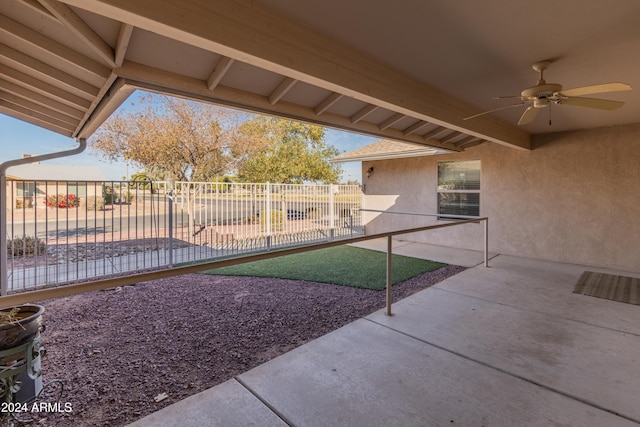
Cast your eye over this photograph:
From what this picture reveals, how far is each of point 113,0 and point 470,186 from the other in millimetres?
7418

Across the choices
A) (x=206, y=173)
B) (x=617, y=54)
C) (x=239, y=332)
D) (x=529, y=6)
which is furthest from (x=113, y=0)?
(x=206, y=173)

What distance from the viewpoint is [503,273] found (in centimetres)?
513

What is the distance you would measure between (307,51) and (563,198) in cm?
619

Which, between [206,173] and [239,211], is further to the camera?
[206,173]

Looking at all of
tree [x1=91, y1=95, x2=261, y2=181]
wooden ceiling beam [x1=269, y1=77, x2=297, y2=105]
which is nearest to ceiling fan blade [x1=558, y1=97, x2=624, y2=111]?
wooden ceiling beam [x1=269, y1=77, x2=297, y2=105]

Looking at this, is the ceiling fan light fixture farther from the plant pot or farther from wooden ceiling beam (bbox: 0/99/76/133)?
wooden ceiling beam (bbox: 0/99/76/133)

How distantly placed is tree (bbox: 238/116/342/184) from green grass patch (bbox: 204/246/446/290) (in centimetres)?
972

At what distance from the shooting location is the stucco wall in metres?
5.40

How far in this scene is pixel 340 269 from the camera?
18.4 feet

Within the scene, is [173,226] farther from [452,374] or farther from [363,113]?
[452,374]

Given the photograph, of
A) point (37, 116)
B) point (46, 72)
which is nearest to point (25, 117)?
point (37, 116)

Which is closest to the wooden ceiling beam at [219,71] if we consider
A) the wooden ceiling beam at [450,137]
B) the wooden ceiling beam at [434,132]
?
the wooden ceiling beam at [434,132]

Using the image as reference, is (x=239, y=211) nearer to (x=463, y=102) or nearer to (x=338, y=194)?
(x=338, y=194)

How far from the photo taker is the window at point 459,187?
7211mm
